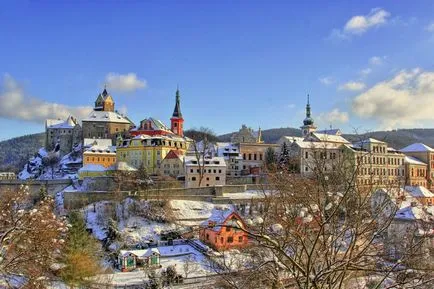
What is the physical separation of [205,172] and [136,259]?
20.1m

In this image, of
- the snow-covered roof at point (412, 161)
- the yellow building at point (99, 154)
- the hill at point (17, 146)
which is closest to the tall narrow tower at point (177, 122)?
the yellow building at point (99, 154)

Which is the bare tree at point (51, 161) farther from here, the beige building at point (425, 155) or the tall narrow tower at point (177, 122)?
the beige building at point (425, 155)

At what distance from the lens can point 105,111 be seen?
72812mm

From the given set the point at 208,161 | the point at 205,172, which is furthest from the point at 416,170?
the point at 205,172

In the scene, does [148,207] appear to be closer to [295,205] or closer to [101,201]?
[101,201]

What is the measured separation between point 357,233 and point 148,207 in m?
35.4

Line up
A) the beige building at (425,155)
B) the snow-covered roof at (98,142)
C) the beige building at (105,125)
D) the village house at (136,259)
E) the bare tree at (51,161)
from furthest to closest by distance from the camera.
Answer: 1. the beige building at (105,125)
2. the bare tree at (51,161)
3. the beige building at (425,155)
4. the snow-covered roof at (98,142)
5. the village house at (136,259)

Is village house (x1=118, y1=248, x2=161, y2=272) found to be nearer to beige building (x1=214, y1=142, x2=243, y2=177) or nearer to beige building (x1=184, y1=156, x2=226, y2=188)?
beige building (x1=184, y1=156, x2=226, y2=188)

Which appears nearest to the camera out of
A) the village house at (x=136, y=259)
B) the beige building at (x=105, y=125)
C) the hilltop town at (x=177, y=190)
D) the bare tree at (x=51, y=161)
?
the hilltop town at (x=177, y=190)

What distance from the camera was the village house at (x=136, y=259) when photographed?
98.6ft

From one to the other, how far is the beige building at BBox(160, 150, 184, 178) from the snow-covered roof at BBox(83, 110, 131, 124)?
63.4 ft

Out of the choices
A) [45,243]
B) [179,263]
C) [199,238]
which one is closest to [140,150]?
[199,238]

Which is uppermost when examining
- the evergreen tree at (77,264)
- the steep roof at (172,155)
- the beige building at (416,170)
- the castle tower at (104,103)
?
the castle tower at (104,103)

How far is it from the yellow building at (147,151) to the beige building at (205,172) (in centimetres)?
547
